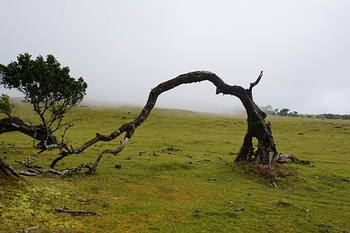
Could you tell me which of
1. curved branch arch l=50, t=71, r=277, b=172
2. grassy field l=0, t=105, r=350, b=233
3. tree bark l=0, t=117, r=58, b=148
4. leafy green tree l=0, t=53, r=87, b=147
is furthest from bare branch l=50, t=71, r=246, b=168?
tree bark l=0, t=117, r=58, b=148

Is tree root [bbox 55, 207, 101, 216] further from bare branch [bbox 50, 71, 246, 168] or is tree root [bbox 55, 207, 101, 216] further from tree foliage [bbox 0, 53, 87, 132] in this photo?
tree foliage [bbox 0, 53, 87, 132]

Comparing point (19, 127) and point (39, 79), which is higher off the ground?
point (39, 79)

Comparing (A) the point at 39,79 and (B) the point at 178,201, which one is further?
(A) the point at 39,79

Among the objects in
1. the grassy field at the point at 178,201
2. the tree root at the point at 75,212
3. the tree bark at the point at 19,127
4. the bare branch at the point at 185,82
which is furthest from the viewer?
the tree bark at the point at 19,127

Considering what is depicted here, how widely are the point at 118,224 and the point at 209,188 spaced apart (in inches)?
264

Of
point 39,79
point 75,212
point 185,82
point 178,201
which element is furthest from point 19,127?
point 178,201

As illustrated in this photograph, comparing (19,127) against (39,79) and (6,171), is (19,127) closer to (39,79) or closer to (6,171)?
(39,79)

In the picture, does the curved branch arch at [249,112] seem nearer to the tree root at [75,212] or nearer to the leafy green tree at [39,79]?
the leafy green tree at [39,79]

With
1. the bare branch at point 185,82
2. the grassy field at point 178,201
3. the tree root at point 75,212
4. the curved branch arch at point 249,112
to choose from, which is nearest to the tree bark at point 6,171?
the grassy field at point 178,201

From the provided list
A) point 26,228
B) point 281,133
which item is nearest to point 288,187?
point 26,228

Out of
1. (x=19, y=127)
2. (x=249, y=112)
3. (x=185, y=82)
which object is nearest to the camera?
(x=185, y=82)

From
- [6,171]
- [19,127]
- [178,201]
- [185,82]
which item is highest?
[185,82]

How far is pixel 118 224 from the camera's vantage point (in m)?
8.91

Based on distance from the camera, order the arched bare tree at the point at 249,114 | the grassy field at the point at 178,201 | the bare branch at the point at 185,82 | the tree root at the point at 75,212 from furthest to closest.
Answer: the arched bare tree at the point at 249,114, the bare branch at the point at 185,82, the tree root at the point at 75,212, the grassy field at the point at 178,201
